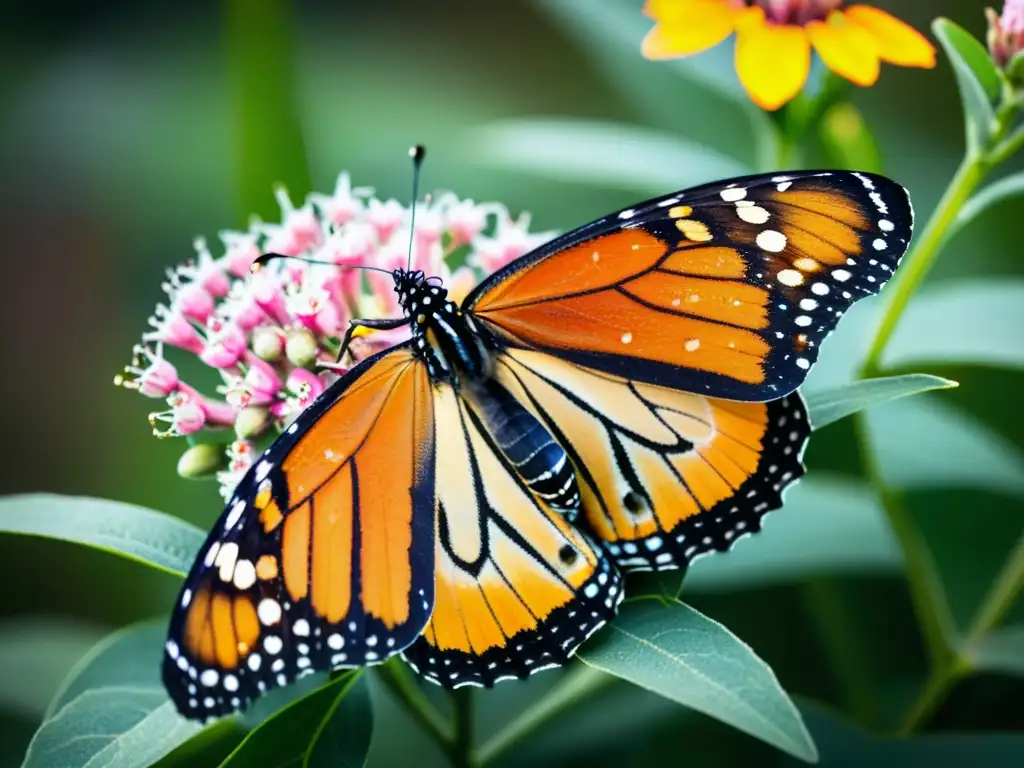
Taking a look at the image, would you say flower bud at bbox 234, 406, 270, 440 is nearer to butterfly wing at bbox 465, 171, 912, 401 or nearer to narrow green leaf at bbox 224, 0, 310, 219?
butterfly wing at bbox 465, 171, 912, 401

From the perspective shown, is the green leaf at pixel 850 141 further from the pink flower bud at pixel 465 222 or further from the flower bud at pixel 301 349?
the flower bud at pixel 301 349

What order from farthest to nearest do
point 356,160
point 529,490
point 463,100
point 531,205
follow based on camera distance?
1. point 463,100
2. point 356,160
3. point 531,205
4. point 529,490

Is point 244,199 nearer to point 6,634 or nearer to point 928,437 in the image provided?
point 6,634

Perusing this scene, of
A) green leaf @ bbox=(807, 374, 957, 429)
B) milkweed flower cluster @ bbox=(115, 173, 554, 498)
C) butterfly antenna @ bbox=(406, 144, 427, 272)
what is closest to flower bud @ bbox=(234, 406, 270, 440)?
milkweed flower cluster @ bbox=(115, 173, 554, 498)

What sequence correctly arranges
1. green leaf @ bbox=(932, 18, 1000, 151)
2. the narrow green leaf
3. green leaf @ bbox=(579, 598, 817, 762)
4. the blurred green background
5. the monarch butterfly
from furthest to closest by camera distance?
the narrow green leaf, the blurred green background, green leaf @ bbox=(932, 18, 1000, 151), the monarch butterfly, green leaf @ bbox=(579, 598, 817, 762)

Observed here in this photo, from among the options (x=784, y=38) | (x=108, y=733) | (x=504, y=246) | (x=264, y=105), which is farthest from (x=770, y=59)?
(x=264, y=105)

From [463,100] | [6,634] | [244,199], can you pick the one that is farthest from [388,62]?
[6,634]
